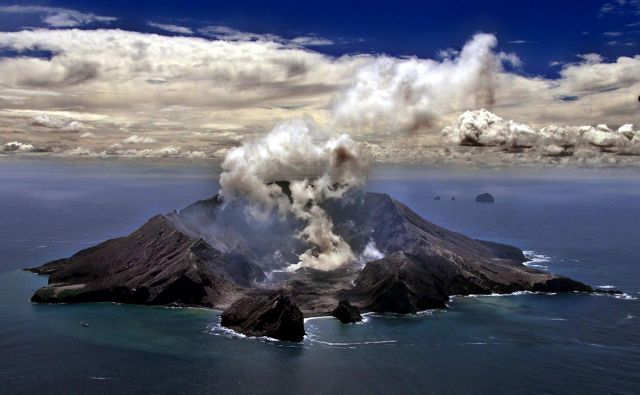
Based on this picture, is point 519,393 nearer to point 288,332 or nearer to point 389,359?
point 389,359

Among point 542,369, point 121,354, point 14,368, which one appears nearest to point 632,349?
point 542,369

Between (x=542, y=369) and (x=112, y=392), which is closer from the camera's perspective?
(x=112, y=392)

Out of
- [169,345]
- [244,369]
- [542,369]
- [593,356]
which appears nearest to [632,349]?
→ [593,356]

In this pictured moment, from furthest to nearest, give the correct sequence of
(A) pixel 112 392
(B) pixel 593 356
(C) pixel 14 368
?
(B) pixel 593 356, (C) pixel 14 368, (A) pixel 112 392

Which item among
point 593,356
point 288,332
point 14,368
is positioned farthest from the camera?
point 288,332

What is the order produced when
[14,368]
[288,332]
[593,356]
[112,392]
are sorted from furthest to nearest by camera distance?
[288,332] → [593,356] → [14,368] → [112,392]

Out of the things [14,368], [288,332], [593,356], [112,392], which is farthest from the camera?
[288,332]

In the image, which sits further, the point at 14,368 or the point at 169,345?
the point at 169,345

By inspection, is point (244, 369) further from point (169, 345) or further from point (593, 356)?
point (593, 356)
